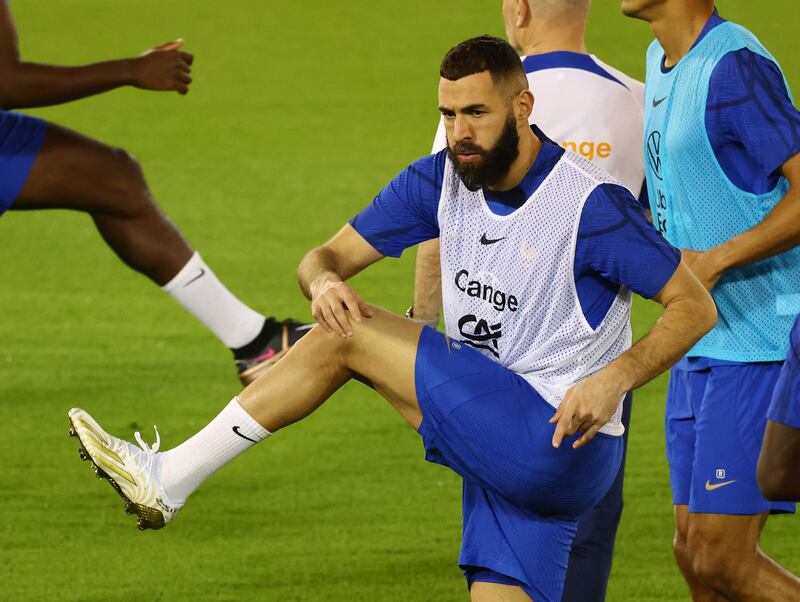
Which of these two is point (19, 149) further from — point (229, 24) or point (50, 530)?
point (229, 24)

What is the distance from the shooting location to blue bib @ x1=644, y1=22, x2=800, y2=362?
3609 millimetres

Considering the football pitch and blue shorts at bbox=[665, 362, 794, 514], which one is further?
the football pitch

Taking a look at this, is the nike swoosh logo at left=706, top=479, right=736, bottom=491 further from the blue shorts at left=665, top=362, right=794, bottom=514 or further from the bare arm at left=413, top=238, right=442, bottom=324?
the bare arm at left=413, top=238, right=442, bottom=324

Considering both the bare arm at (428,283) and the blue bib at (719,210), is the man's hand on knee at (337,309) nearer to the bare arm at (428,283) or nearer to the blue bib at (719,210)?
the bare arm at (428,283)

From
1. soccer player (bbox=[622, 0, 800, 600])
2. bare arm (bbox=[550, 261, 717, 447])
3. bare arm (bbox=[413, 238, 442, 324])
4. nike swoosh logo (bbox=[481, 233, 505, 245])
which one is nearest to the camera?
bare arm (bbox=[550, 261, 717, 447])

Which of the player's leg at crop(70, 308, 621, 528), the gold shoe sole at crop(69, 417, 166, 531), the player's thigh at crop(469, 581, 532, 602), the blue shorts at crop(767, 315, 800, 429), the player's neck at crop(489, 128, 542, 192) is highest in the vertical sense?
the player's neck at crop(489, 128, 542, 192)

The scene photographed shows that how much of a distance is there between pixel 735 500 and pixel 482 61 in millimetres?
1189

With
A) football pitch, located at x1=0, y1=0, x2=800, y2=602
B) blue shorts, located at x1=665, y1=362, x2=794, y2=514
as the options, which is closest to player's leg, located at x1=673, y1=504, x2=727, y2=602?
blue shorts, located at x1=665, y1=362, x2=794, y2=514

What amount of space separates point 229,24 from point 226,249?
5.06 m

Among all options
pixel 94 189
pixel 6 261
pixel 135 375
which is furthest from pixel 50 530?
pixel 6 261

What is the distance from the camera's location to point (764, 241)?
3.46m

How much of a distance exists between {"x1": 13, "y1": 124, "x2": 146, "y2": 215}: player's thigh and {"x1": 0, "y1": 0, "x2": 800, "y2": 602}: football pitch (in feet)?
3.67

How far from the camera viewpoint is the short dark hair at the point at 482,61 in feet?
10.6

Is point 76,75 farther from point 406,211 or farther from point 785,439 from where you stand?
point 785,439
